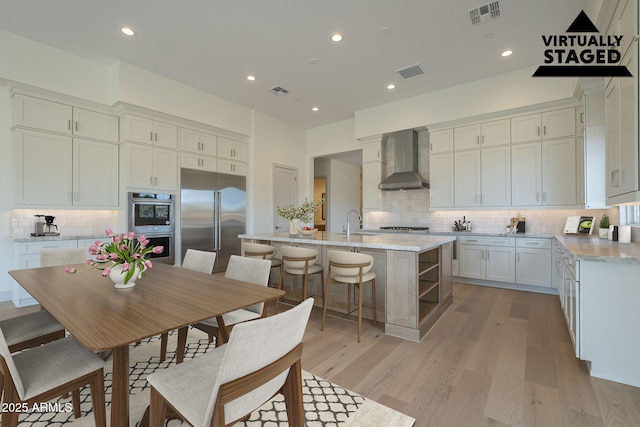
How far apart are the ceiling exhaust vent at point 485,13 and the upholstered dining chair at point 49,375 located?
4.28 m

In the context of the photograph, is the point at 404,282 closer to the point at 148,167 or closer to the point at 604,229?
the point at 604,229

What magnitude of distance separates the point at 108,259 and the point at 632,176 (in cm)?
338

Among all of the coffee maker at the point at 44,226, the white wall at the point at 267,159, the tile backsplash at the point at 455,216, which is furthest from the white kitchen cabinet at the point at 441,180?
the coffee maker at the point at 44,226

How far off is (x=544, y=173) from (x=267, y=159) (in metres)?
4.98

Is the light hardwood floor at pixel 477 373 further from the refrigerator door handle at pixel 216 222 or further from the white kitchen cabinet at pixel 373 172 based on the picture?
the white kitchen cabinet at pixel 373 172

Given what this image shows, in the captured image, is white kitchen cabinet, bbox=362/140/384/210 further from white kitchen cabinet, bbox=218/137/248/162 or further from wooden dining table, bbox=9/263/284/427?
wooden dining table, bbox=9/263/284/427

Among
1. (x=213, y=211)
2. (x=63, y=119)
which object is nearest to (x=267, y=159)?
Result: (x=213, y=211)

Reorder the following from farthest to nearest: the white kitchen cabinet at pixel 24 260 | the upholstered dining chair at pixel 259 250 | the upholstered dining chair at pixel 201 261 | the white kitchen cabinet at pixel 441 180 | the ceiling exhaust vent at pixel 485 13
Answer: the white kitchen cabinet at pixel 441 180 → the white kitchen cabinet at pixel 24 260 → the upholstered dining chair at pixel 259 250 → the ceiling exhaust vent at pixel 485 13 → the upholstered dining chair at pixel 201 261

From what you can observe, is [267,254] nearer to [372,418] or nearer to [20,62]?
[372,418]

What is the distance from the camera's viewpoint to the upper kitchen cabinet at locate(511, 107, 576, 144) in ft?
13.3

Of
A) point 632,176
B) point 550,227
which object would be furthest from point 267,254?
point 550,227

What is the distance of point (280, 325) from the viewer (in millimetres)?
976

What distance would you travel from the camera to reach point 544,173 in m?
4.22

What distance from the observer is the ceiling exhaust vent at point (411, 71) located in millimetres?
4168
